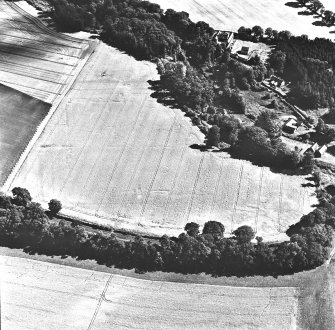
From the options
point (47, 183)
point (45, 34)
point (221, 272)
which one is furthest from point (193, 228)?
point (45, 34)

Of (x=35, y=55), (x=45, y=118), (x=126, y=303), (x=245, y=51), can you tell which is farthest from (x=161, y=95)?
(x=126, y=303)

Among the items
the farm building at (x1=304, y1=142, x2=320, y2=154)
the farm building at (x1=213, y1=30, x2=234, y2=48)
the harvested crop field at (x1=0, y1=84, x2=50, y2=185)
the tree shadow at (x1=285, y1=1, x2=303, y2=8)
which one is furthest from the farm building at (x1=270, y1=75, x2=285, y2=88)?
the harvested crop field at (x1=0, y1=84, x2=50, y2=185)

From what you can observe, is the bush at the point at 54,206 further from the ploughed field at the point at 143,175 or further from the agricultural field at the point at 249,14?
the agricultural field at the point at 249,14

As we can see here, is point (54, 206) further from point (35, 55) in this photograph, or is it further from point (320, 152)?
point (35, 55)

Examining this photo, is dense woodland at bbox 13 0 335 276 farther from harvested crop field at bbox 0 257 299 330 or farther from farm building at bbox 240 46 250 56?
farm building at bbox 240 46 250 56

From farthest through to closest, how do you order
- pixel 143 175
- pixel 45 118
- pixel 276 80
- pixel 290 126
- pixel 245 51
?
pixel 245 51 → pixel 276 80 → pixel 45 118 → pixel 290 126 → pixel 143 175

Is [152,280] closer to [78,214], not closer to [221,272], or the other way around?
[221,272]

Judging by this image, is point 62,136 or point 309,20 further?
point 309,20
